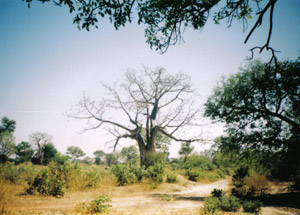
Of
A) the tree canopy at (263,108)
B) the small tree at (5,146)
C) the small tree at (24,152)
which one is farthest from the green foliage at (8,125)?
the tree canopy at (263,108)

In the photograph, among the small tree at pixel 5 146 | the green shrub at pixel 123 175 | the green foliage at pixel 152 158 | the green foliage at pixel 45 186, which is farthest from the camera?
the small tree at pixel 5 146

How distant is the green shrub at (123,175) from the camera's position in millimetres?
10312

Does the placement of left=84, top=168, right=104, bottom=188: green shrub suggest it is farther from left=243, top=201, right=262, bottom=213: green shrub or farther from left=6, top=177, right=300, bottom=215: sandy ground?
left=243, top=201, right=262, bottom=213: green shrub

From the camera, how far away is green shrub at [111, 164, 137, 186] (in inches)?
406

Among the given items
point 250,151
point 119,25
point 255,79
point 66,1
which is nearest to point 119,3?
point 119,25

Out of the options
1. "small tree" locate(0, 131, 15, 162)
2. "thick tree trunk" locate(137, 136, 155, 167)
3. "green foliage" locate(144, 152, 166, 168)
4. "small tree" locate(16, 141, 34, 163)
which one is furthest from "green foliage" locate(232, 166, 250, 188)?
"small tree" locate(16, 141, 34, 163)

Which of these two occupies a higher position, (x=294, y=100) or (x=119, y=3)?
(x=119, y=3)

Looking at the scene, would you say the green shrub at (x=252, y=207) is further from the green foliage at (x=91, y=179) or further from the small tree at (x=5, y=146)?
the small tree at (x=5, y=146)

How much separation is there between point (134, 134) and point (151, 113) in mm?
2988

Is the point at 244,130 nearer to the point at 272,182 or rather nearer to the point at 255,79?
the point at 255,79

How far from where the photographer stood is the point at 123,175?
10.4 metres

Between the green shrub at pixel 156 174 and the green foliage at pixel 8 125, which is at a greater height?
the green foliage at pixel 8 125

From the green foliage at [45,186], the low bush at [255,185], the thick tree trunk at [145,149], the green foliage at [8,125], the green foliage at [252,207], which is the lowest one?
the low bush at [255,185]

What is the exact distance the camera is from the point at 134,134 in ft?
→ 47.7
